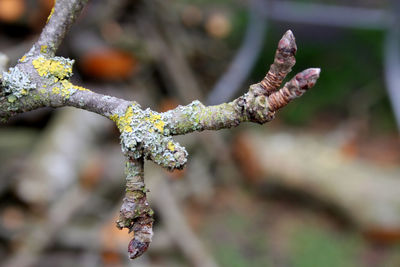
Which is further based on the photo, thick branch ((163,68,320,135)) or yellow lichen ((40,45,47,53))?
yellow lichen ((40,45,47,53))

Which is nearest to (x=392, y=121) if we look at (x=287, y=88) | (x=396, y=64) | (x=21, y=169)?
(x=396, y=64)

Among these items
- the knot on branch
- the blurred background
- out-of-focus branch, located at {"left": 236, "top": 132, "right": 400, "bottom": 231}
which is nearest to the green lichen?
the knot on branch

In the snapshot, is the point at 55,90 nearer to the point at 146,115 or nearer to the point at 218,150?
the point at 146,115

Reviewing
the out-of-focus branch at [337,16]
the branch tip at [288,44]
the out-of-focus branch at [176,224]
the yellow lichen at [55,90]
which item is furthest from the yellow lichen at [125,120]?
the out-of-focus branch at [337,16]

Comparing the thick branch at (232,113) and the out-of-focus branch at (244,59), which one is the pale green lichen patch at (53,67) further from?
the out-of-focus branch at (244,59)

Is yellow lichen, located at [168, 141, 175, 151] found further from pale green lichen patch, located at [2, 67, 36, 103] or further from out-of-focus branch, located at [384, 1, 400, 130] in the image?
out-of-focus branch, located at [384, 1, 400, 130]
